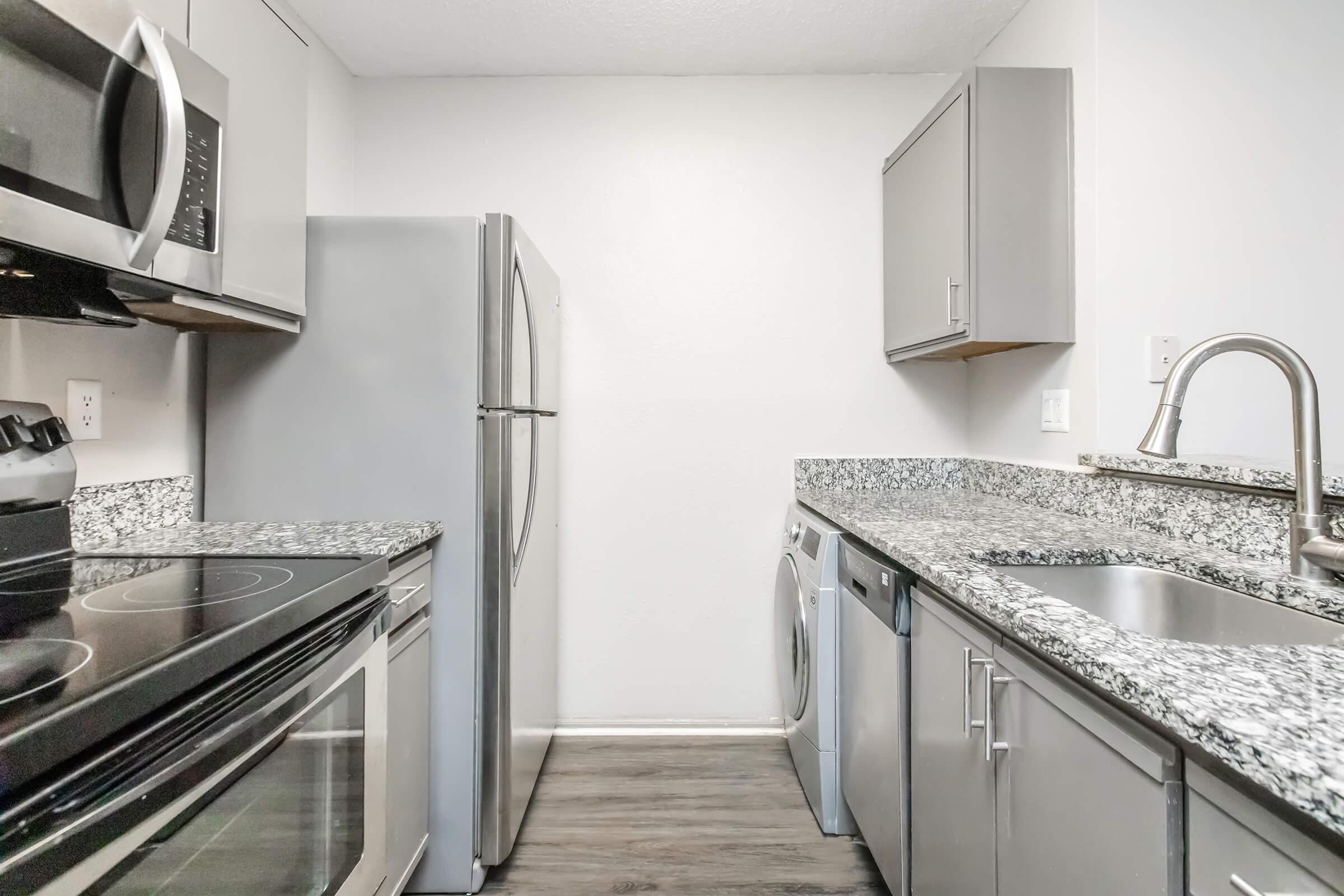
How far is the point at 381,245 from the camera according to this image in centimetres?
167

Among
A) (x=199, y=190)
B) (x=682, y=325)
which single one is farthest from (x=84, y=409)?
(x=682, y=325)

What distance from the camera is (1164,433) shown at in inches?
38.1

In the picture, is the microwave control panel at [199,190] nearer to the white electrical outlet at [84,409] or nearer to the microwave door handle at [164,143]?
the microwave door handle at [164,143]

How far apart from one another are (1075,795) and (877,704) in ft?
2.49

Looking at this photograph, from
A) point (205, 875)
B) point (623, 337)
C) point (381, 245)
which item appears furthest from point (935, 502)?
point (205, 875)

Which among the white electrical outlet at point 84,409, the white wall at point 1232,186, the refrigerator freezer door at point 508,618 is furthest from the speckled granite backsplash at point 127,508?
the white wall at point 1232,186

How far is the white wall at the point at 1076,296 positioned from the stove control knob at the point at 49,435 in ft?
8.02

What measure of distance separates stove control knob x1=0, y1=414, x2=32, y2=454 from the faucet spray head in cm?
192

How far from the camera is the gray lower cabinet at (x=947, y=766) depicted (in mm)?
1082

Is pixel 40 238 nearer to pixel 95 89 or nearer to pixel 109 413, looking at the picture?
pixel 95 89

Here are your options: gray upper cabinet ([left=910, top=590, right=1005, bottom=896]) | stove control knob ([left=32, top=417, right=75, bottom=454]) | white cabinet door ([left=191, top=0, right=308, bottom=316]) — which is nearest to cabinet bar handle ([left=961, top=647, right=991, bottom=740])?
gray upper cabinet ([left=910, top=590, right=1005, bottom=896])

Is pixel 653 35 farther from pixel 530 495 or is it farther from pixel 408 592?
pixel 408 592

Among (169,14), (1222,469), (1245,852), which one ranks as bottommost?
(1245,852)

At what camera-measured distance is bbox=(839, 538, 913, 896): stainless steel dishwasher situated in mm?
1418
